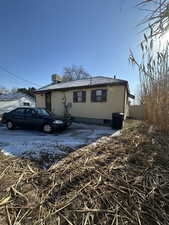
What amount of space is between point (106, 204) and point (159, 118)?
4855 mm

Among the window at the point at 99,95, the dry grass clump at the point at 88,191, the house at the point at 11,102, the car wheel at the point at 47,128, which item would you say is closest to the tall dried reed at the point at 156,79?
the dry grass clump at the point at 88,191

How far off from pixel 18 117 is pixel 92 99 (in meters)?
5.52

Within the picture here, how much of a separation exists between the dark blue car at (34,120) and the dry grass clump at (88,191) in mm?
2983

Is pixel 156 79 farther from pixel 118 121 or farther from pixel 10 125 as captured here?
pixel 10 125

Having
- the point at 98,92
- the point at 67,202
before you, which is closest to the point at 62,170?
the point at 67,202

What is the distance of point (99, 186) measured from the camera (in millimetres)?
2010

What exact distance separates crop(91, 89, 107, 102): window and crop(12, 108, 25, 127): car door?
526 cm

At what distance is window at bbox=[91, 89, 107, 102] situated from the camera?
8.76 meters

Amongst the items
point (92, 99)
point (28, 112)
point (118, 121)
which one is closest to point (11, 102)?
point (28, 112)

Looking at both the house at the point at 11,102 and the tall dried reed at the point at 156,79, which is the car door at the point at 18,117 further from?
the house at the point at 11,102

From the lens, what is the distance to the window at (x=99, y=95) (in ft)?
28.7

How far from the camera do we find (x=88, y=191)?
190 centimetres

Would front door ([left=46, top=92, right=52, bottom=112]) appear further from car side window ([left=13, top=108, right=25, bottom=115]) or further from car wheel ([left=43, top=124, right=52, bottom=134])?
car wheel ([left=43, top=124, right=52, bottom=134])

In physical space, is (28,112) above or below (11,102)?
below
